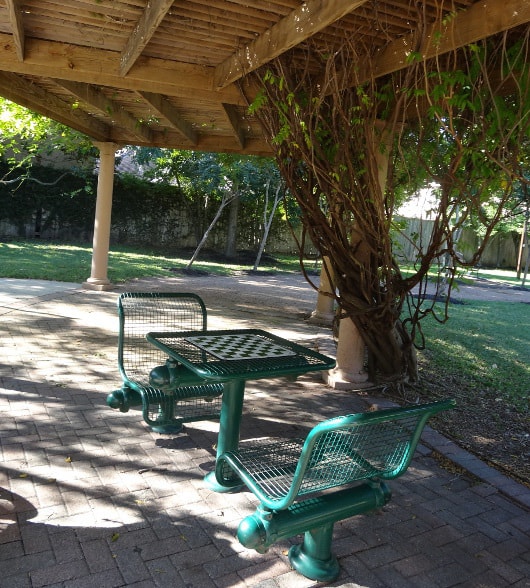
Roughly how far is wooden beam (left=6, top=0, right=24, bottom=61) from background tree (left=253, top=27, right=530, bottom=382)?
1816mm

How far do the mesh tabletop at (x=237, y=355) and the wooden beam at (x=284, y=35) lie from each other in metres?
1.91

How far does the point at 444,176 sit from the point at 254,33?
6.02 ft

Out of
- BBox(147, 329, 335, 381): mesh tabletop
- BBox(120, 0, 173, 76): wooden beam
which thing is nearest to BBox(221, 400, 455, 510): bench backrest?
BBox(147, 329, 335, 381): mesh tabletop

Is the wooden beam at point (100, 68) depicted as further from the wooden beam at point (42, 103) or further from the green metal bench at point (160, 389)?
the green metal bench at point (160, 389)

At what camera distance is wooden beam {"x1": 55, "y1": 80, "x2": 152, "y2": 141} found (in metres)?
5.71

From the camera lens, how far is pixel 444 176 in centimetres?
423

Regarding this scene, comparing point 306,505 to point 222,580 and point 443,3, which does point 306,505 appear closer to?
point 222,580

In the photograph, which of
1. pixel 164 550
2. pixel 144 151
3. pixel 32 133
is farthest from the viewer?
pixel 144 151

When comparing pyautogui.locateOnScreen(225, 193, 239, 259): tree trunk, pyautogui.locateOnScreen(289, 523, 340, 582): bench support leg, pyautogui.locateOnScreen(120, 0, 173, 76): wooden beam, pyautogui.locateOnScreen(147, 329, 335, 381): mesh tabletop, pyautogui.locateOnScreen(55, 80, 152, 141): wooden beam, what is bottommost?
pyautogui.locateOnScreen(289, 523, 340, 582): bench support leg

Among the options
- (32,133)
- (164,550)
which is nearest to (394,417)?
(164,550)

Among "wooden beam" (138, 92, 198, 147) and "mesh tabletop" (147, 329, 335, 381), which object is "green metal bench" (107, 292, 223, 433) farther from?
"wooden beam" (138, 92, 198, 147)

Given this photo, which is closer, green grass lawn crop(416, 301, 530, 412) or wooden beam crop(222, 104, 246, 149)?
green grass lawn crop(416, 301, 530, 412)

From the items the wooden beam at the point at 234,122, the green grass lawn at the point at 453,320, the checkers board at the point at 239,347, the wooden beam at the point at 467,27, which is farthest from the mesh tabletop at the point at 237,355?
the wooden beam at the point at 234,122

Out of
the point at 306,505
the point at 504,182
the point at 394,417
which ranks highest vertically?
the point at 504,182
